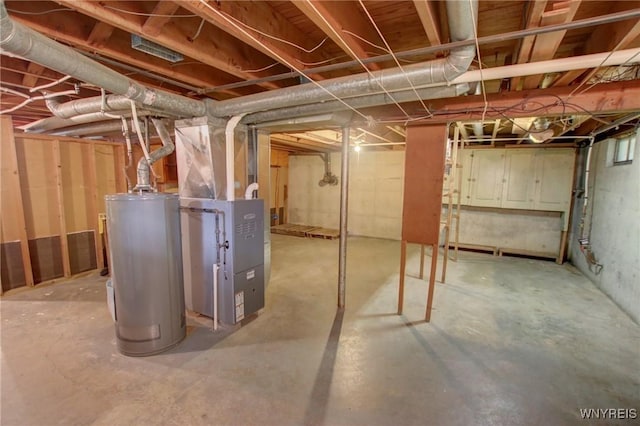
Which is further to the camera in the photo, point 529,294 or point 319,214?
point 319,214

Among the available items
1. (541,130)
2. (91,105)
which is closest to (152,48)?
(91,105)

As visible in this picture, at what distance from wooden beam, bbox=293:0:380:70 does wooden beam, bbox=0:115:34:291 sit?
405cm

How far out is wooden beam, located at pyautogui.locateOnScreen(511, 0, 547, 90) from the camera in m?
1.27

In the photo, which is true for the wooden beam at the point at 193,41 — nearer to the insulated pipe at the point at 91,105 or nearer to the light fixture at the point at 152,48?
the light fixture at the point at 152,48

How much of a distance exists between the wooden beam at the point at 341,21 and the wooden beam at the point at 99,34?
1244mm

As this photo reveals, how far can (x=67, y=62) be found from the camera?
152cm

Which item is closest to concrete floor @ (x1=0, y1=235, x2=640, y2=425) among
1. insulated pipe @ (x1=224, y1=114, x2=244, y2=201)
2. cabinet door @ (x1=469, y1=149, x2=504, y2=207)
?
insulated pipe @ (x1=224, y1=114, x2=244, y2=201)

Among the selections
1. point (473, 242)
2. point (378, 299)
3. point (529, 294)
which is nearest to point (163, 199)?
point (378, 299)

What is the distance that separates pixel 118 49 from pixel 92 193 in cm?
310

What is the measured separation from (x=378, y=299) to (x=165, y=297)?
7.42 feet

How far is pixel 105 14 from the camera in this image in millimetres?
1388

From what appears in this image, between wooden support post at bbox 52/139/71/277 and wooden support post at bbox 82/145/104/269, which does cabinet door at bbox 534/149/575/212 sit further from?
wooden support post at bbox 52/139/71/277

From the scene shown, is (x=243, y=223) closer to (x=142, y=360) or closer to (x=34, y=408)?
(x=142, y=360)

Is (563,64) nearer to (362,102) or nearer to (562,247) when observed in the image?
(362,102)
